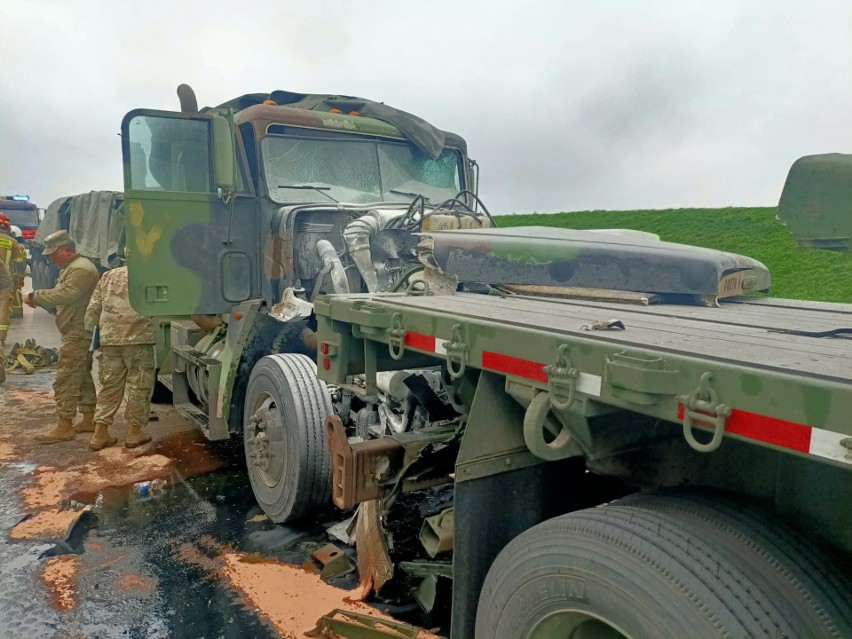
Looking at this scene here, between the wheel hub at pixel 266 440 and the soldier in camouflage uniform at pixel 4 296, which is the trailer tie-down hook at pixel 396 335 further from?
the soldier in camouflage uniform at pixel 4 296

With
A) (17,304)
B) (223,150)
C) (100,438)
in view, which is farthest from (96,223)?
(223,150)

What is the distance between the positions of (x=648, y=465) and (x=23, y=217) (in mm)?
21161

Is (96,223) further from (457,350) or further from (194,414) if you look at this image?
(457,350)

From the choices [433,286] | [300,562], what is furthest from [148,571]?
[433,286]

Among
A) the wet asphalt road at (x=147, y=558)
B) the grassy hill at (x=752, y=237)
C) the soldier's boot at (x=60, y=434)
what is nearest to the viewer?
the wet asphalt road at (x=147, y=558)

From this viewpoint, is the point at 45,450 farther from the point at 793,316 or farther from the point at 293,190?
the point at 793,316

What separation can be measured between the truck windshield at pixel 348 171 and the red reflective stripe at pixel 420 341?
261 centimetres

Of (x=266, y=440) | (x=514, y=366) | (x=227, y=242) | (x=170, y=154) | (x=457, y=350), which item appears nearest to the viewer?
(x=514, y=366)

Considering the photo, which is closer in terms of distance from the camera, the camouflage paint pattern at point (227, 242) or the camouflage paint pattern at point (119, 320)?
the camouflage paint pattern at point (227, 242)

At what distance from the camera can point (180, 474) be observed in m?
4.86

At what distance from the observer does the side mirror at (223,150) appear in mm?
4277

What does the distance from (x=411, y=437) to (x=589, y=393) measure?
4.39ft

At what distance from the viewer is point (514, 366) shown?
6.08 feet

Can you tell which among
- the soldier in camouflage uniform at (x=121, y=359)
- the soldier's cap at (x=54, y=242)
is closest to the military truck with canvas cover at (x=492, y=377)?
the soldier in camouflage uniform at (x=121, y=359)
